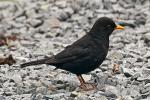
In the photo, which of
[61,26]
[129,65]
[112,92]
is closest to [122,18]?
[61,26]

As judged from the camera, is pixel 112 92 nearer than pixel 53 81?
Yes

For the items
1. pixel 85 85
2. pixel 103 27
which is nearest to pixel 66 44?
pixel 103 27

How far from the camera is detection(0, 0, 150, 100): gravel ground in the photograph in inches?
421

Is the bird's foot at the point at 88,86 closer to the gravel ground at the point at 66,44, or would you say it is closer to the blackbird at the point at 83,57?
the blackbird at the point at 83,57

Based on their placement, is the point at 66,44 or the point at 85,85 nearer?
the point at 85,85

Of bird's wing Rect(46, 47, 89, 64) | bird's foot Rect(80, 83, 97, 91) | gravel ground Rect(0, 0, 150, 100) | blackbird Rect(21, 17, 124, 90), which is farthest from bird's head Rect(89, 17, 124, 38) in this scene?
bird's foot Rect(80, 83, 97, 91)

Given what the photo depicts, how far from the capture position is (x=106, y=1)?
17766 mm

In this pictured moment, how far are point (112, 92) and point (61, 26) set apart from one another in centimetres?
660

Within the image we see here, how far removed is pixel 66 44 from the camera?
48.6 feet

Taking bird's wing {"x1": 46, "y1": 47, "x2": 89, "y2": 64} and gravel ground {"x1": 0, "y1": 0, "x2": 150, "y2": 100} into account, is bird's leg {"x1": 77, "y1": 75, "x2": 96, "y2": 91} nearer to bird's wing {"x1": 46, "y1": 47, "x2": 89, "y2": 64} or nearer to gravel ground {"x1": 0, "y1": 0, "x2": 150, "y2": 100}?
gravel ground {"x1": 0, "y1": 0, "x2": 150, "y2": 100}

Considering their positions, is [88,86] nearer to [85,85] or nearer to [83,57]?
[85,85]

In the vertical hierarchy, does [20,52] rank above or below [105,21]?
below

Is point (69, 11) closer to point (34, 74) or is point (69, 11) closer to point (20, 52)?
point (20, 52)

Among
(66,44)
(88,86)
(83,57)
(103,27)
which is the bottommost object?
(66,44)
